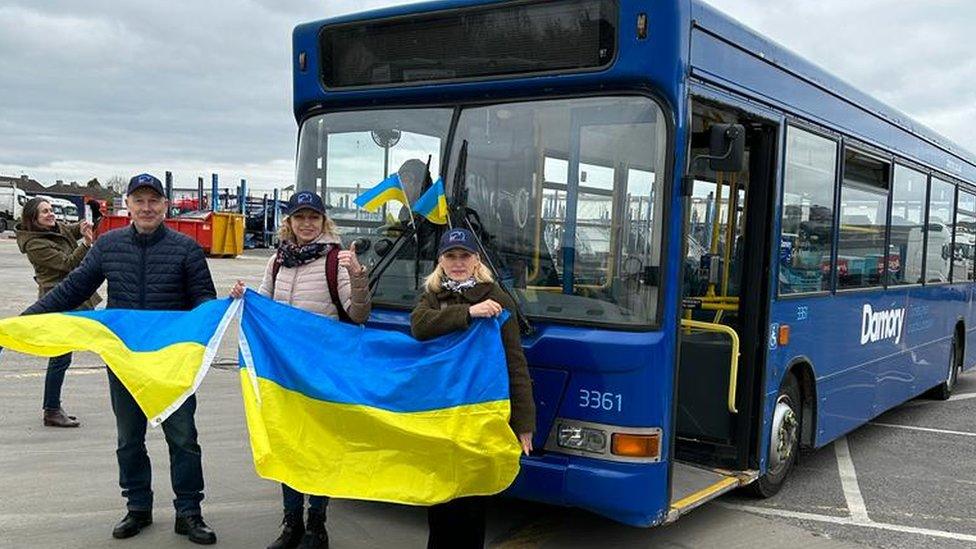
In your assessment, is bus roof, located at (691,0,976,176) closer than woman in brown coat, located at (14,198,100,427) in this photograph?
Yes

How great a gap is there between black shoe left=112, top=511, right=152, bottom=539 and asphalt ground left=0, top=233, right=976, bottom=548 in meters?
0.06

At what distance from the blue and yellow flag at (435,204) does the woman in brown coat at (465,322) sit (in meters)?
0.55

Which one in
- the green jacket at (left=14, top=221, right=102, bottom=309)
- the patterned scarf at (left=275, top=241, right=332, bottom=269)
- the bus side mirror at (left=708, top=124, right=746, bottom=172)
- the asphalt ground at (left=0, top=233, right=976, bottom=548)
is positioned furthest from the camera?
the green jacket at (left=14, top=221, right=102, bottom=309)

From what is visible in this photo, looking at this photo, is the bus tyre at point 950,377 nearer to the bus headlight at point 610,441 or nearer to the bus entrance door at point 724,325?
the bus entrance door at point 724,325

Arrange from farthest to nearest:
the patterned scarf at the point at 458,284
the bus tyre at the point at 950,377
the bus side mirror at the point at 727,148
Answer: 1. the bus tyre at the point at 950,377
2. the bus side mirror at the point at 727,148
3. the patterned scarf at the point at 458,284

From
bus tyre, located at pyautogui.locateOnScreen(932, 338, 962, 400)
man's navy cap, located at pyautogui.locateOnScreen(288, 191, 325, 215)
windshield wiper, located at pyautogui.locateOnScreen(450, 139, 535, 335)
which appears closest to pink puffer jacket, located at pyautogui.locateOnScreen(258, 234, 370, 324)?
man's navy cap, located at pyautogui.locateOnScreen(288, 191, 325, 215)

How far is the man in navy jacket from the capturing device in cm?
465

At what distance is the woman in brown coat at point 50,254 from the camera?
7156mm

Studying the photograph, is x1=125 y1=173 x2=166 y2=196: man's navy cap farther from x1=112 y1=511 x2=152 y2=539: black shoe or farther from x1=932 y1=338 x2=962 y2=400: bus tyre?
x1=932 y1=338 x2=962 y2=400: bus tyre

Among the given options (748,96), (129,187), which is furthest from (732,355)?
(129,187)

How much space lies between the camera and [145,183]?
15.2 ft

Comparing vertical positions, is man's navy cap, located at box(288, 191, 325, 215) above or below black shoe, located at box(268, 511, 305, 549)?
above

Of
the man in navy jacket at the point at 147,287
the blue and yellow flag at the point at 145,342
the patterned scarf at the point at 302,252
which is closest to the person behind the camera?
the blue and yellow flag at the point at 145,342

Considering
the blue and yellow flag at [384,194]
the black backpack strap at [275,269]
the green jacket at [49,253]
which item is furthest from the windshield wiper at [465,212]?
the green jacket at [49,253]
